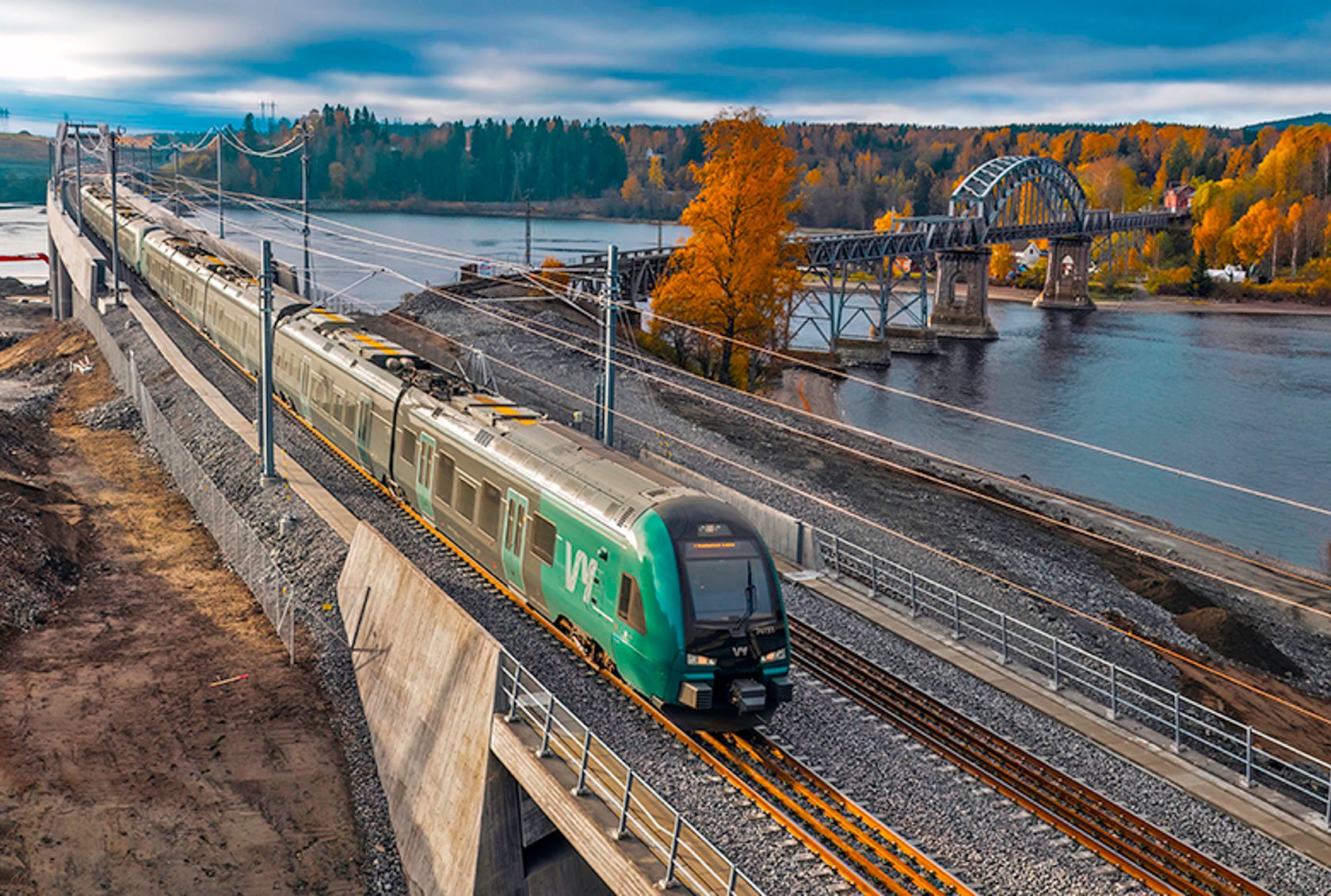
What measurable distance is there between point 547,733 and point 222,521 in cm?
1787

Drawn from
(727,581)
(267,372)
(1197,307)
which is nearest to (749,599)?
(727,581)

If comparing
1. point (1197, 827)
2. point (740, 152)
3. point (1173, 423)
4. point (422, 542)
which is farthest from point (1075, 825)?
point (1173, 423)

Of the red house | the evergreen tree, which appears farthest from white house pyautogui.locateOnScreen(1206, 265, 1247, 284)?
the red house

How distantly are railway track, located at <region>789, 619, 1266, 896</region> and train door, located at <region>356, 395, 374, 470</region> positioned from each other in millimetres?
12433

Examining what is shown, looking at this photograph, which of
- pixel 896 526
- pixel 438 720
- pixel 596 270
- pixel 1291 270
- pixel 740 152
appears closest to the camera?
pixel 438 720

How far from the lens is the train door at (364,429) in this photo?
27.9 meters

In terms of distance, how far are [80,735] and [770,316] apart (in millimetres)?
40230

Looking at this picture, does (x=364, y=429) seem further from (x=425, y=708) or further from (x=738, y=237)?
(x=738, y=237)

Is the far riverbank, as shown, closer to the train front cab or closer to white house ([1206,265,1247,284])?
white house ([1206,265,1247,284])

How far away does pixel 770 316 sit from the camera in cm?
5678

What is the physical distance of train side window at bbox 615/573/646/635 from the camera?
16375mm

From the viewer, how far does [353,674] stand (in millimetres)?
23109

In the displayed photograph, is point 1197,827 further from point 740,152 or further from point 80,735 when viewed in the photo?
point 740,152

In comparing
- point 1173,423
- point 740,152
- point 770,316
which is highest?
point 740,152
